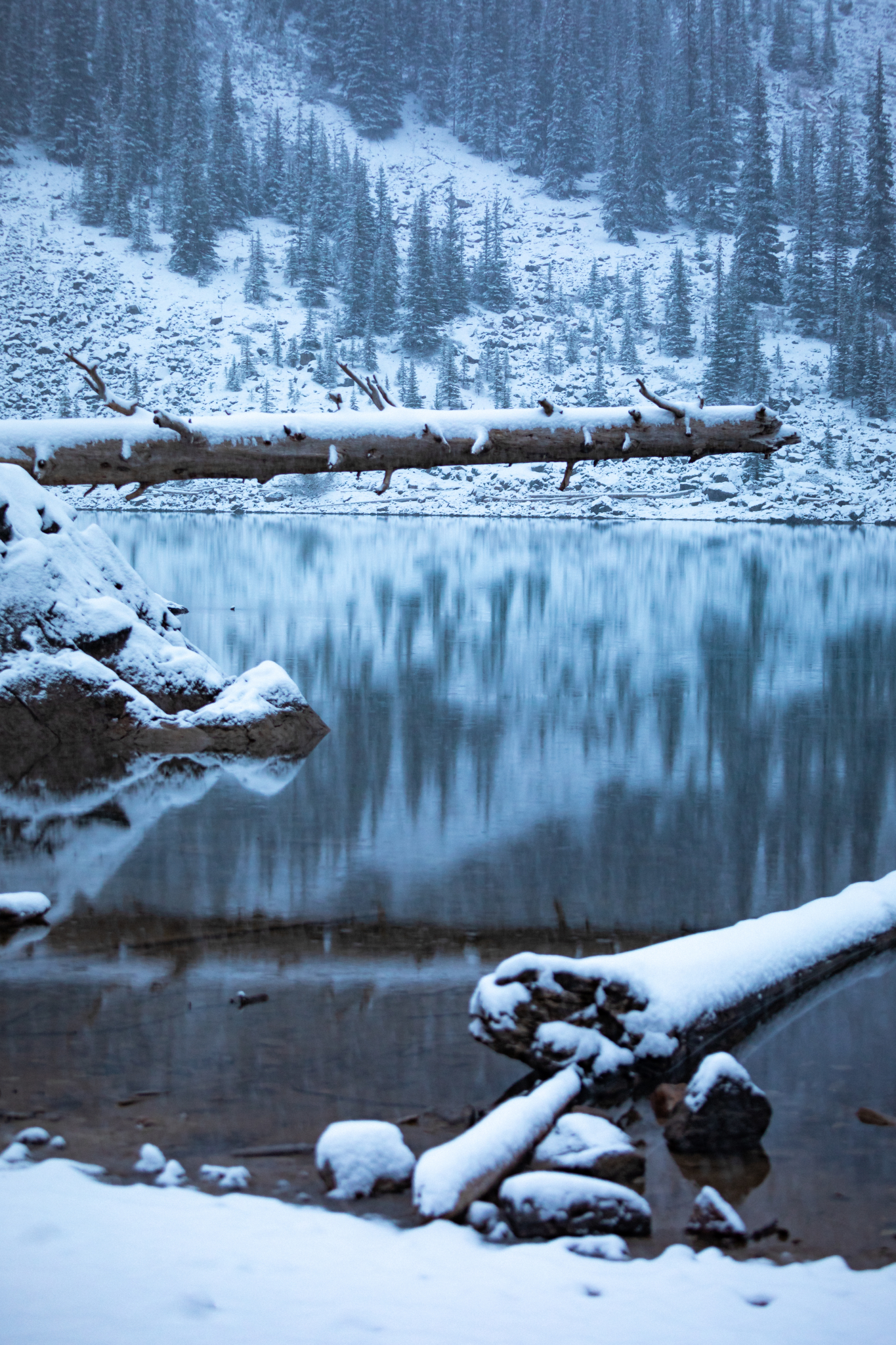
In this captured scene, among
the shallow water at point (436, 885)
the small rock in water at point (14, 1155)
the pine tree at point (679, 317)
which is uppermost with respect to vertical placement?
the pine tree at point (679, 317)

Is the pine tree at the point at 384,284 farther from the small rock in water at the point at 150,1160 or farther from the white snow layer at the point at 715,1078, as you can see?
the small rock in water at the point at 150,1160

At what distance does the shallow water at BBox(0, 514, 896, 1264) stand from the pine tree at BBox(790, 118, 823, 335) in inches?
2589

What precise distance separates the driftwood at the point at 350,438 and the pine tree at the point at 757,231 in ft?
228

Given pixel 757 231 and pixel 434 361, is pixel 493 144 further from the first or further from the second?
pixel 434 361

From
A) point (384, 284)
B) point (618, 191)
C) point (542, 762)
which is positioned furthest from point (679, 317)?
point (542, 762)

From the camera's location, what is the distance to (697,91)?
10112 centimetres

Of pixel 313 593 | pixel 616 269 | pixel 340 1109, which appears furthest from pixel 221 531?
pixel 616 269

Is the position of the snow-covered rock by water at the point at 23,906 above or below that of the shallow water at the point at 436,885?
above

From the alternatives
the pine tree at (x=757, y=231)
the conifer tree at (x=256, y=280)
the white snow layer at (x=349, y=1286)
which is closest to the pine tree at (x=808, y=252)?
the pine tree at (x=757, y=231)

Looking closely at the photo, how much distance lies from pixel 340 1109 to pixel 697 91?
113 m

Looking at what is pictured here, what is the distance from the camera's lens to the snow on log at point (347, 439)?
932 centimetres

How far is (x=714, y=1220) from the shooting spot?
3.30 metres

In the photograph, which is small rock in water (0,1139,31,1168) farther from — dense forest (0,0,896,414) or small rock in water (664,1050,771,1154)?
dense forest (0,0,896,414)

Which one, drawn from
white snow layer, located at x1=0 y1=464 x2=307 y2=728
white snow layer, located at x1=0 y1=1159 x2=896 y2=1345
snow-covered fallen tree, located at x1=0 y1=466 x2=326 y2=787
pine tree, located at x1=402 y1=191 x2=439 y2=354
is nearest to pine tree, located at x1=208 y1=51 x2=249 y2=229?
pine tree, located at x1=402 y1=191 x2=439 y2=354
